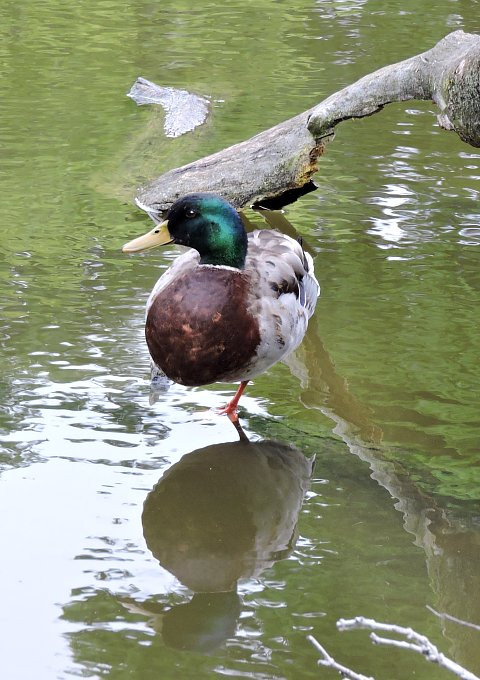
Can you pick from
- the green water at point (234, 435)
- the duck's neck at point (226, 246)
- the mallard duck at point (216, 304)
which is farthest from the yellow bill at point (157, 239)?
the green water at point (234, 435)

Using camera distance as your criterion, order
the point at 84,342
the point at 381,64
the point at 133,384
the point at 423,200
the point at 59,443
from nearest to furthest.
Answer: the point at 59,443 < the point at 133,384 < the point at 84,342 < the point at 423,200 < the point at 381,64

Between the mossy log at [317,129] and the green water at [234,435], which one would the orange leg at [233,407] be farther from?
the mossy log at [317,129]

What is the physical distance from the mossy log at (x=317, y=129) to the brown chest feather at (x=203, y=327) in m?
1.53

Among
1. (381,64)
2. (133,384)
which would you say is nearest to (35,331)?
(133,384)

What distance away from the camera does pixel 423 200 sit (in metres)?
7.46

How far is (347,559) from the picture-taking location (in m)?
3.88

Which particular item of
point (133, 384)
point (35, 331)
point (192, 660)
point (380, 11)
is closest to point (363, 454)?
point (133, 384)

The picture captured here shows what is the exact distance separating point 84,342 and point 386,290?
1.74 metres

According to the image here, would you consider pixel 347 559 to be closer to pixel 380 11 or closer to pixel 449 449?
pixel 449 449

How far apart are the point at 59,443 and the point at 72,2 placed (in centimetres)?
1064

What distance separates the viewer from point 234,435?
187 inches

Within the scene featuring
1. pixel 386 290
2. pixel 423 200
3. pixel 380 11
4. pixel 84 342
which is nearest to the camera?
pixel 84 342

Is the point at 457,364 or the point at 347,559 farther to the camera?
the point at 457,364

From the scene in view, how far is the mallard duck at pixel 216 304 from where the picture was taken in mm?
4559
